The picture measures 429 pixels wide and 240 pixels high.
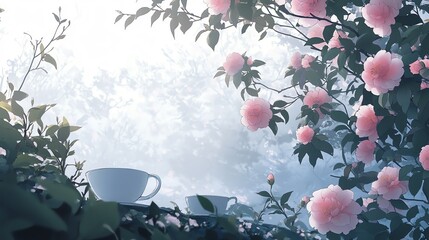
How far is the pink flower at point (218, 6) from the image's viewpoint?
6.21ft

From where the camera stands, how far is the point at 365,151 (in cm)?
217

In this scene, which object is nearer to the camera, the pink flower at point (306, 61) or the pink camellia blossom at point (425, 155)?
the pink camellia blossom at point (425, 155)

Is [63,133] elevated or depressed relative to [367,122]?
depressed

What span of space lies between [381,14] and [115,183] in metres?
1.06

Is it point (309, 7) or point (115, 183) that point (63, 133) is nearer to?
point (115, 183)

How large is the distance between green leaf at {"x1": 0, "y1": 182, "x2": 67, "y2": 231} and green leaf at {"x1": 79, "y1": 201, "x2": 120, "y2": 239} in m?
0.06

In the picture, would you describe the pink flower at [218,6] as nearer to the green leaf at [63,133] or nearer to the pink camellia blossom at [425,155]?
the pink camellia blossom at [425,155]

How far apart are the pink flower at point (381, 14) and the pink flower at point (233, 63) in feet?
2.39

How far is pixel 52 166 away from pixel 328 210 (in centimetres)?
98

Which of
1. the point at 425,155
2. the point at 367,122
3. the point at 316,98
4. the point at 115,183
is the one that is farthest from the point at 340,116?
the point at 115,183

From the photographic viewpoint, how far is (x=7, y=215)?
0.96ft

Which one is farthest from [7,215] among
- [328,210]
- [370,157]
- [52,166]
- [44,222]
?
[370,157]

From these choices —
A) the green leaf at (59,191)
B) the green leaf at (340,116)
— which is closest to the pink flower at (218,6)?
the green leaf at (340,116)

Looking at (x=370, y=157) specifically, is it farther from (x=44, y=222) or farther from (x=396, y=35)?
(x=44, y=222)
